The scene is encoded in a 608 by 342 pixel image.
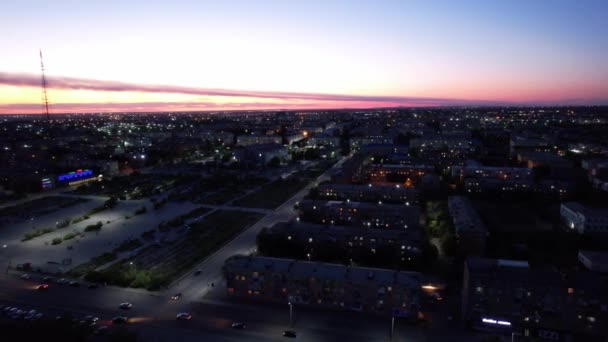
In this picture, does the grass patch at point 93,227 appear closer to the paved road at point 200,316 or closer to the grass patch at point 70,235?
the grass patch at point 70,235

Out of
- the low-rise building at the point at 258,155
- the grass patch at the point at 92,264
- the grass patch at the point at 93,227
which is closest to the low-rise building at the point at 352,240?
the grass patch at the point at 92,264

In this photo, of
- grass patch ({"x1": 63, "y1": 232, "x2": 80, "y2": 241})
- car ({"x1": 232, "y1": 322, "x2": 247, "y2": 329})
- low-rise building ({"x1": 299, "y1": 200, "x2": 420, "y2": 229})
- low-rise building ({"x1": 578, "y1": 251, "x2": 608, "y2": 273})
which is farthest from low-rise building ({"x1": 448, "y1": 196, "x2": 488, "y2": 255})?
grass patch ({"x1": 63, "y1": 232, "x2": 80, "y2": 241})

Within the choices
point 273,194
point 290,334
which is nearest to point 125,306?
point 290,334

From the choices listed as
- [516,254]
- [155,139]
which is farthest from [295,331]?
[155,139]

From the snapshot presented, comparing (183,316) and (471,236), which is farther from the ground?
(471,236)

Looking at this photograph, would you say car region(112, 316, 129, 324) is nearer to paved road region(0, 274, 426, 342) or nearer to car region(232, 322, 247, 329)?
paved road region(0, 274, 426, 342)

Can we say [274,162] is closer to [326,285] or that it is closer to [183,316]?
[326,285]

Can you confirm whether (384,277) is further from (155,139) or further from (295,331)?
(155,139)
